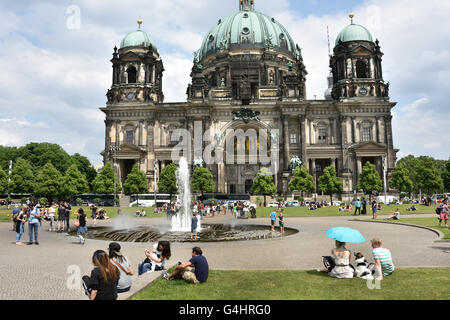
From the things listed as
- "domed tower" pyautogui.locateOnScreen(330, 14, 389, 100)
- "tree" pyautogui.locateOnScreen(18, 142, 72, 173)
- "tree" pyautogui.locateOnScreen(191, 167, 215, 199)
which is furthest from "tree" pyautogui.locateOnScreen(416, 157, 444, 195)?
"tree" pyautogui.locateOnScreen(18, 142, 72, 173)

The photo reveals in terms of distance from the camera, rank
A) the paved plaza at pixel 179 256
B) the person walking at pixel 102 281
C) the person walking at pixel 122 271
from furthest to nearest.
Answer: the paved plaza at pixel 179 256 → the person walking at pixel 122 271 → the person walking at pixel 102 281

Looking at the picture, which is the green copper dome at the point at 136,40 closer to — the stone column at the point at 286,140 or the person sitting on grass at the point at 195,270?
the stone column at the point at 286,140

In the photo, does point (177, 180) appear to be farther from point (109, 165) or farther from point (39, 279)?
point (39, 279)

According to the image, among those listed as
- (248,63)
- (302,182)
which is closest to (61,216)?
(302,182)

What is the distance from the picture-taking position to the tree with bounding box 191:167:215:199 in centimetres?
5534

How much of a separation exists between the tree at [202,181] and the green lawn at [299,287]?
4621cm

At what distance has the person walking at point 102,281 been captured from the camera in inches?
225

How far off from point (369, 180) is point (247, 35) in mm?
40742

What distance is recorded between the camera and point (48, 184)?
51938 mm

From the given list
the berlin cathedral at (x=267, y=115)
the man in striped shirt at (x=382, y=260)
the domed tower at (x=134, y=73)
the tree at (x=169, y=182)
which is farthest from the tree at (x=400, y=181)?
the man in striped shirt at (x=382, y=260)

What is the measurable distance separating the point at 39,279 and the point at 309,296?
23.4 feet

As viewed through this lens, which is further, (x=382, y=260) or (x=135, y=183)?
(x=135, y=183)

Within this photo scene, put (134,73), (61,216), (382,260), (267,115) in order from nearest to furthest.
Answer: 1. (382,260)
2. (61,216)
3. (267,115)
4. (134,73)

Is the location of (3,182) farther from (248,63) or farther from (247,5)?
(247,5)
